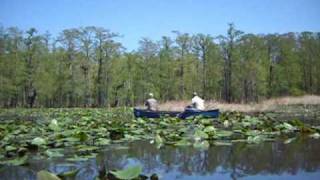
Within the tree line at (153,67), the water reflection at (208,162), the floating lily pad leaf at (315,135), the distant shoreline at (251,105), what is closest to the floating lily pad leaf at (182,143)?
the water reflection at (208,162)

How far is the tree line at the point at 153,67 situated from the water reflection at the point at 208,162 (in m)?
38.1

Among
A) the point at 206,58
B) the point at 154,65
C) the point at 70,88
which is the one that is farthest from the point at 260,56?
the point at 70,88

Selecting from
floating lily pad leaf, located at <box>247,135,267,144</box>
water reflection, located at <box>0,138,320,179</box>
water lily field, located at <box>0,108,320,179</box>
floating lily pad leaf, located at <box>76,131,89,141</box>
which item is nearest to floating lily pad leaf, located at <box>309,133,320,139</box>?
water lily field, located at <box>0,108,320,179</box>

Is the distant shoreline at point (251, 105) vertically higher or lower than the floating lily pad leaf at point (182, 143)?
higher

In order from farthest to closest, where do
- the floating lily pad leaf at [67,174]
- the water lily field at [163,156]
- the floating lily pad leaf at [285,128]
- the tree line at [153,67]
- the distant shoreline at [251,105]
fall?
the tree line at [153,67] → the distant shoreline at [251,105] → the floating lily pad leaf at [285,128] → the water lily field at [163,156] → the floating lily pad leaf at [67,174]

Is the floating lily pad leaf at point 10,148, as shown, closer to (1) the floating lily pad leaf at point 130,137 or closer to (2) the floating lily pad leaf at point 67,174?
(1) the floating lily pad leaf at point 130,137

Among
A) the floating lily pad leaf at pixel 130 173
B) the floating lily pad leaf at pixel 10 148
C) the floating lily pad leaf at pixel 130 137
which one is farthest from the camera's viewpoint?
the floating lily pad leaf at pixel 130 137

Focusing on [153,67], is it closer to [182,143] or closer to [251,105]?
[251,105]

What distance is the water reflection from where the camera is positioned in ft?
15.7

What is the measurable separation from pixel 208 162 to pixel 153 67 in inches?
1646

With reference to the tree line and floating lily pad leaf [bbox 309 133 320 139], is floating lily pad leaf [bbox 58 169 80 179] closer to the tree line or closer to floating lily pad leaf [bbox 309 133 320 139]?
floating lily pad leaf [bbox 309 133 320 139]

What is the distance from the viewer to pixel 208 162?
18.4 feet

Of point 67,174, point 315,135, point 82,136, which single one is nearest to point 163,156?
point 82,136

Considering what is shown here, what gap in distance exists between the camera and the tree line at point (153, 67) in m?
44.2
